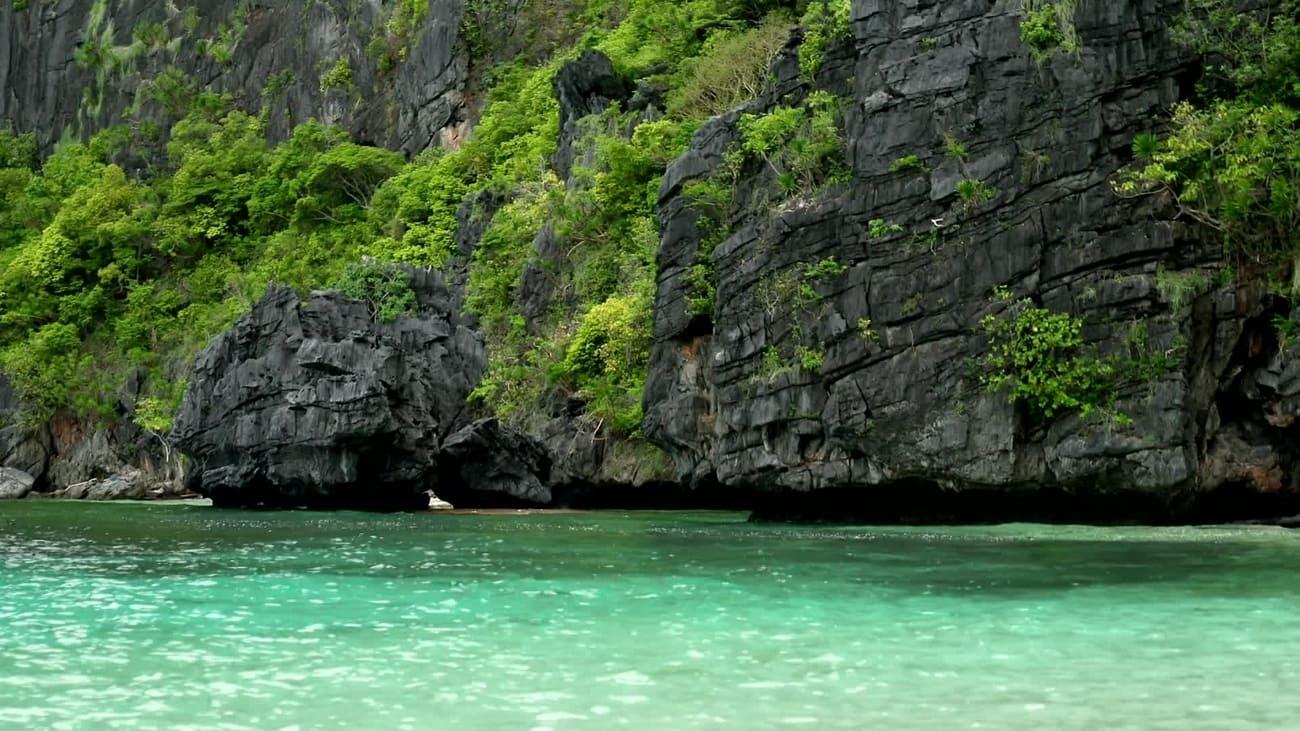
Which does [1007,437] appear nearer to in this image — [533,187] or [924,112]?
[924,112]

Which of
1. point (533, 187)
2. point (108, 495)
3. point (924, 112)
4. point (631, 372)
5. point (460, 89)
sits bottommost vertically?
point (108, 495)

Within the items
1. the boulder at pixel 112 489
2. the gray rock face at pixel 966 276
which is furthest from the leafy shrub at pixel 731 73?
the boulder at pixel 112 489

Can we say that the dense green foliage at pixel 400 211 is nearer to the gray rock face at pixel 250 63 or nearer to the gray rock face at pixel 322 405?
the gray rock face at pixel 250 63

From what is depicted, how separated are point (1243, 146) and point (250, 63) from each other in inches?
2230

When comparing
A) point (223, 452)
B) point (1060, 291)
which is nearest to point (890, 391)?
point (1060, 291)

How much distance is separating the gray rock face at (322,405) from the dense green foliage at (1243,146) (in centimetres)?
2156

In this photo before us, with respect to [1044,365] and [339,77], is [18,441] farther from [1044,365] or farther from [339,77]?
[1044,365]

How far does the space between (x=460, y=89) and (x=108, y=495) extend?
72.0 feet

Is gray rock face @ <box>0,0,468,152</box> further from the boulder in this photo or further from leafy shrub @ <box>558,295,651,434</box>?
leafy shrub @ <box>558,295,651,434</box>

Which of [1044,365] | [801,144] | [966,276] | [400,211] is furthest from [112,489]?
[1044,365]

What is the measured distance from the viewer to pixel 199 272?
189 ft

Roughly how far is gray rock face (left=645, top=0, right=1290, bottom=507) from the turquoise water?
99.4 inches

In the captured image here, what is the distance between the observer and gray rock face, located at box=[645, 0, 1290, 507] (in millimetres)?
21203

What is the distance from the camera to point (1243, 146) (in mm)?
20750
